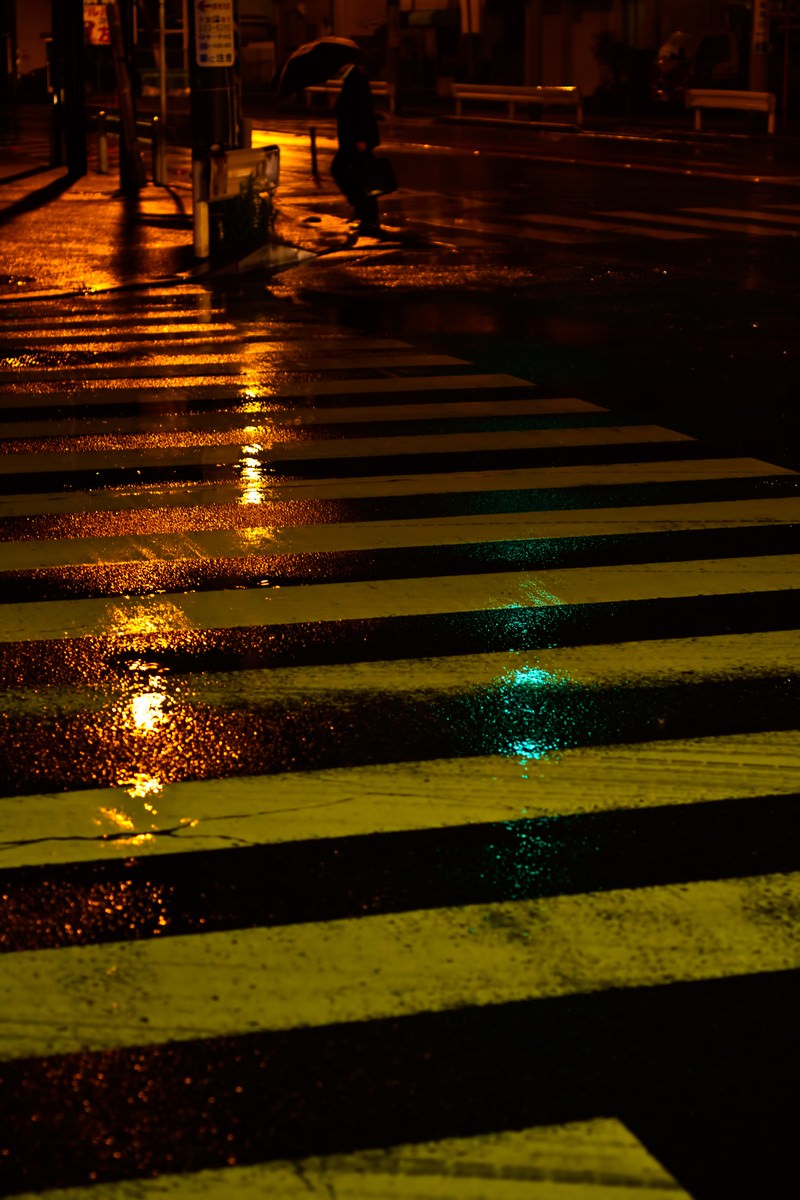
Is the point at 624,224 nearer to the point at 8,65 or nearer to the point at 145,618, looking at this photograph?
the point at 145,618

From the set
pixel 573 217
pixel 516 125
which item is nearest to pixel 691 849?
pixel 573 217

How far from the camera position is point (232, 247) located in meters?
18.2

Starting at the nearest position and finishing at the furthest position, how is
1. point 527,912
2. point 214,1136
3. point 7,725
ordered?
point 214,1136, point 527,912, point 7,725

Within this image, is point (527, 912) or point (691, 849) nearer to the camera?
point (527, 912)

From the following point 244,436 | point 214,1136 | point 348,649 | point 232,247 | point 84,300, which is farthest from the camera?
point 232,247

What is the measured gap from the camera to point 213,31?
699 inches

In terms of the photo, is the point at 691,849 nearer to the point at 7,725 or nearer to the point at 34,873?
the point at 34,873

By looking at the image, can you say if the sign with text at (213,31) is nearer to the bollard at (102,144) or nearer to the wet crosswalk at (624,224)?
the wet crosswalk at (624,224)

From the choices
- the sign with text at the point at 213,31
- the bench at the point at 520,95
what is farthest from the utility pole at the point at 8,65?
the sign with text at the point at 213,31

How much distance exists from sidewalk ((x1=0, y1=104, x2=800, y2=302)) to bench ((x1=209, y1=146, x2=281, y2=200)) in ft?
2.20

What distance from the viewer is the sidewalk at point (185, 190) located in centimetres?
1736

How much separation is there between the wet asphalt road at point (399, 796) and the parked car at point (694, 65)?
3745cm

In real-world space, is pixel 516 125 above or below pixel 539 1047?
above

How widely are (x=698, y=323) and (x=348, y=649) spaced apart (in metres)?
8.25
